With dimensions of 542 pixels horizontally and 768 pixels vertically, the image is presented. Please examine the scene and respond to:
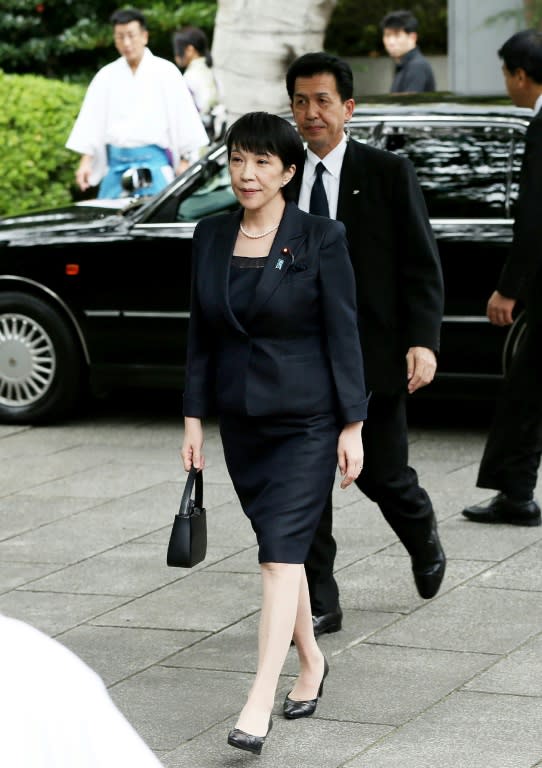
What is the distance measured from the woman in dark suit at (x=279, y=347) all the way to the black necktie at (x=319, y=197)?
0.55 m

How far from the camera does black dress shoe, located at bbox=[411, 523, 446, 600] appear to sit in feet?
18.4

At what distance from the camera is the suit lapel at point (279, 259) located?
177 inches

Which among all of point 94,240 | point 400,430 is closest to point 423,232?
point 400,430

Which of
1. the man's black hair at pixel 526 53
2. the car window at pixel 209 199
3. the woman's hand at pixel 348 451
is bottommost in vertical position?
the woman's hand at pixel 348 451

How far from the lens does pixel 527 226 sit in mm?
6578

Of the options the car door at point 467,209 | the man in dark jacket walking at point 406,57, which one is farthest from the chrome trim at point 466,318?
the man in dark jacket walking at point 406,57

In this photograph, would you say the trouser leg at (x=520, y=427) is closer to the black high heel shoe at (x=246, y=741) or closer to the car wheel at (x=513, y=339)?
the car wheel at (x=513, y=339)

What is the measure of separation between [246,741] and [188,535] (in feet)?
1.92

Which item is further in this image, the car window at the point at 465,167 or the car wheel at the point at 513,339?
the car window at the point at 465,167

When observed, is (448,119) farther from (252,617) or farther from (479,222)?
(252,617)

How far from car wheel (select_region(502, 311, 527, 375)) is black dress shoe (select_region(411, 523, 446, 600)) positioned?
2756mm

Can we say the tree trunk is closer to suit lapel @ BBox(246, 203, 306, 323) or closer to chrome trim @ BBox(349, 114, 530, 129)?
chrome trim @ BBox(349, 114, 530, 129)

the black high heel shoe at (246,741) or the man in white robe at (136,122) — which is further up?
the man in white robe at (136,122)

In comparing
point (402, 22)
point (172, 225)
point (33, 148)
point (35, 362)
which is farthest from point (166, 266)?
point (33, 148)
